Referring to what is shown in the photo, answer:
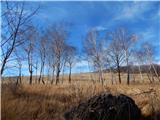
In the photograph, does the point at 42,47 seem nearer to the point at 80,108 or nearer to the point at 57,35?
the point at 57,35

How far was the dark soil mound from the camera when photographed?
470cm

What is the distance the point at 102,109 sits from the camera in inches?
193

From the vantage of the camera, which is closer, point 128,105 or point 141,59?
Result: point 128,105

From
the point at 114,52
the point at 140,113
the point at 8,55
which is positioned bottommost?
the point at 140,113

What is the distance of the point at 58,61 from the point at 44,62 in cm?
215

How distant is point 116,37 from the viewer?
39.3m

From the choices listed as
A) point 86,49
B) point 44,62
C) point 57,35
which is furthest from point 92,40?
point 44,62

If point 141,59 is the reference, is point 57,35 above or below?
above

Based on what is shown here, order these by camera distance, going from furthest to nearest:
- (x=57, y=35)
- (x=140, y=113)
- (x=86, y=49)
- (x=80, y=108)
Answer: (x=86, y=49), (x=57, y=35), (x=140, y=113), (x=80, y=108)

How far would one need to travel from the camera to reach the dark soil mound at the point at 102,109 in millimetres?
4695

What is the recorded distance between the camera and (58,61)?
37.6 m

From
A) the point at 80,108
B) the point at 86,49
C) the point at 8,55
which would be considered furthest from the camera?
the point at 86,49

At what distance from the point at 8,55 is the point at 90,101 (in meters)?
5.96

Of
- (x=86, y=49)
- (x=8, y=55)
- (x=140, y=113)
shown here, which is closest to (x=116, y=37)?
(x=86, y=49)
